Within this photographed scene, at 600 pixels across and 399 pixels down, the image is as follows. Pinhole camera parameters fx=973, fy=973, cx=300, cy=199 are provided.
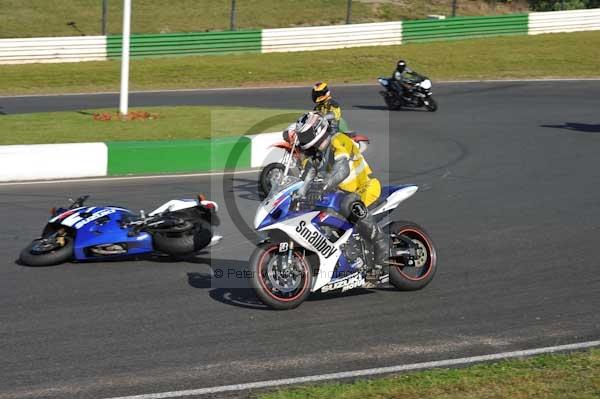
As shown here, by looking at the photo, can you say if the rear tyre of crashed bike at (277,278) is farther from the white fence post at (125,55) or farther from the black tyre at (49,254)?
the white fence post at (125,55)

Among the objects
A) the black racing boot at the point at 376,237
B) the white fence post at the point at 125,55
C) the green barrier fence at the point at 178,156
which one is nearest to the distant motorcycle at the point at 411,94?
the white fence post at the point at 125,55

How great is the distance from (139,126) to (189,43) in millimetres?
14890

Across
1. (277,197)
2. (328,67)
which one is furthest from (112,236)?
(328,67)

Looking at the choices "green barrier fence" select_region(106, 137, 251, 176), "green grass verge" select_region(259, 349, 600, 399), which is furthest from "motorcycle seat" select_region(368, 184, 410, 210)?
"green barrier fence" select_region(106, 137, 251, 176)

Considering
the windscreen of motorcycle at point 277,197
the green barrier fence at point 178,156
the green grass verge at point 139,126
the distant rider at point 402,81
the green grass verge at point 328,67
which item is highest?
the green grass verge at point 328,67

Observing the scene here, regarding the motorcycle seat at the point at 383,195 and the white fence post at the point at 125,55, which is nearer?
the motorcycle seat at the point at 383,195

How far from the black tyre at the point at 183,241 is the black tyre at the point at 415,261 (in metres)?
2.12

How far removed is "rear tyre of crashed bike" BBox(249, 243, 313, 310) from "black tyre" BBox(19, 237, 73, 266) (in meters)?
2.52

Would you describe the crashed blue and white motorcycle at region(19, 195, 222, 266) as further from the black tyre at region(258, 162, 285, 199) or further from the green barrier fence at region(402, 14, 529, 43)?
the green barrier fence at region(402, 14, 529, 43)

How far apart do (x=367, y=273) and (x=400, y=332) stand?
1.08 meters

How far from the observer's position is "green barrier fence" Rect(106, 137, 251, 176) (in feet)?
50.6

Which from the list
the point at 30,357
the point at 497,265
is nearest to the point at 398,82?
the point at 497,265

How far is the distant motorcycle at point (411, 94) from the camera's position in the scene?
22.6 metres

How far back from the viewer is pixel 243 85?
29.0 metres
